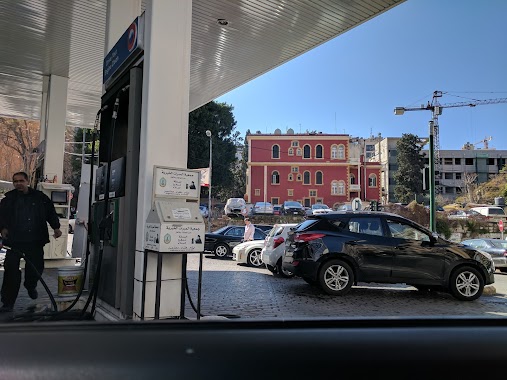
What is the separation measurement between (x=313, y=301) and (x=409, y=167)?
2716 inches

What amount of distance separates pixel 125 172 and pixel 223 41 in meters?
6.63

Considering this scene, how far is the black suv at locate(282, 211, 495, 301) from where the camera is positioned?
8.83 metres

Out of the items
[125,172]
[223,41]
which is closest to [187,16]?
[125,172]

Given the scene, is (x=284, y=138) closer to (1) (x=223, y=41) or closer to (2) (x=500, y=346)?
(1) (x=223, y=41)

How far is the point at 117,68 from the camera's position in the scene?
5.62 m

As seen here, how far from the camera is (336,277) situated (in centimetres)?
884

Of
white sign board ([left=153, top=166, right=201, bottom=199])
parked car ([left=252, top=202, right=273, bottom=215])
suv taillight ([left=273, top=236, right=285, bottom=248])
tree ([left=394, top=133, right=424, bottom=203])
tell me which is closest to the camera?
white sign board ([left=153, top=166, right=201, bottom=199])

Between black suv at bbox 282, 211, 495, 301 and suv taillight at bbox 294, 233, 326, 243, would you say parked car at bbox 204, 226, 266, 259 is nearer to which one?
suv taillight at bbox 294, 233, 326, 243

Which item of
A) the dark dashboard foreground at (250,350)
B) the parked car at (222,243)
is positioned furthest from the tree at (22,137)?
the dark dashboard foreground at (250,350)

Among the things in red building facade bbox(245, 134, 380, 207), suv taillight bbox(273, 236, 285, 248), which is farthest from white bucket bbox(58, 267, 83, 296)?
red building facade bbox(245, 134, 380, 207)

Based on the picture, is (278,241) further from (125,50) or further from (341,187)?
(341,187)

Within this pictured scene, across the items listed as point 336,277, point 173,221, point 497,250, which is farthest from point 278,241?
point 497,250

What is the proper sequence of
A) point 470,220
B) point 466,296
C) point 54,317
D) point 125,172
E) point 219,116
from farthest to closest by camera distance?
1. point 219,116
2. point 470,220
3. point 466,296
4. point 125,172
5. point 54,317

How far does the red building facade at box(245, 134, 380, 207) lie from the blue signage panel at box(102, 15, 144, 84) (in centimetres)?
5721
